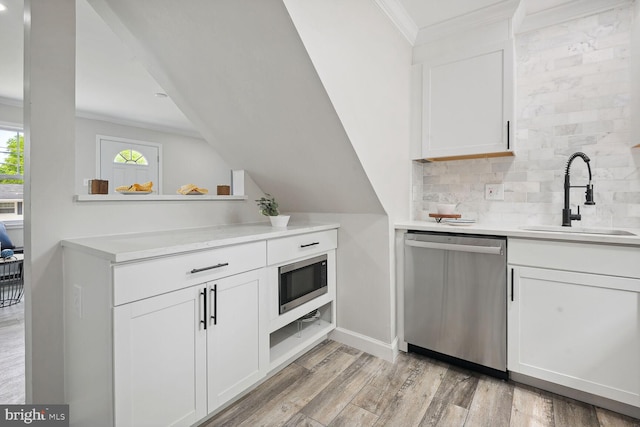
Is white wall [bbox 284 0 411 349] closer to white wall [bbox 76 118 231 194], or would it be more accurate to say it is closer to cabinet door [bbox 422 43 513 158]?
cabinet door [bbox 422 43 513 158]

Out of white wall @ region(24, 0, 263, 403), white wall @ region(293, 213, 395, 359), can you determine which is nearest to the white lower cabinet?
white wall @ region(24, 0, 263, 403)

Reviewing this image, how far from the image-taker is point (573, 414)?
1.64 meters

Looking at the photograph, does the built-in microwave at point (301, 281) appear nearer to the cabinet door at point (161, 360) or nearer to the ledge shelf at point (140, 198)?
the cabinet door at point (161, 360)

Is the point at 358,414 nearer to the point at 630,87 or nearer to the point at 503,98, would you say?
the point at 503,98

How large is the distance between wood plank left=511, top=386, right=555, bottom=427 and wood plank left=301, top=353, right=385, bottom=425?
2.57 ft

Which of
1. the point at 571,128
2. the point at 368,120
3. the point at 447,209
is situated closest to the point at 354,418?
the point at 447,209

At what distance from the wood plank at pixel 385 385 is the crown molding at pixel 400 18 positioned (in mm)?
Answer: 2333

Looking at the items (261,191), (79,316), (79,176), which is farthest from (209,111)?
(79,176)

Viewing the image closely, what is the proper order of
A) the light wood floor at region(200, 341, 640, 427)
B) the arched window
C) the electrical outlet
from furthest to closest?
the arched window < the light wood floor at region(200, 341, 640, 427) < the electrical outlet

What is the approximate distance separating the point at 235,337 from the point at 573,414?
1.82 m

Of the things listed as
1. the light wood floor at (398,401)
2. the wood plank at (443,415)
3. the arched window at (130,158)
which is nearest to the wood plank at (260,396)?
the light wood floor at (398,401)

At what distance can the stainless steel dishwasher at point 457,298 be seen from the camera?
190 cm

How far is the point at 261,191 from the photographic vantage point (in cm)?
263

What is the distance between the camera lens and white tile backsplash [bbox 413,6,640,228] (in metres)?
1.95
